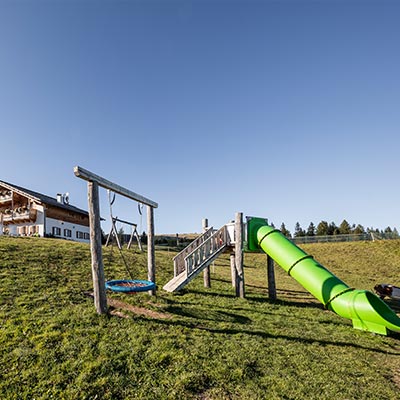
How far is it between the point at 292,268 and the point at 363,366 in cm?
392

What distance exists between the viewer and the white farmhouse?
2980 centimetres

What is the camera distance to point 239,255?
36.8ft

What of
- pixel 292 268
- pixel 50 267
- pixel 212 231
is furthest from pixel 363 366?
pixel 50 267

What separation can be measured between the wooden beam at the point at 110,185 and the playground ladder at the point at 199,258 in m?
2.65

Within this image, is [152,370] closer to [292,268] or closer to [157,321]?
[157,321]

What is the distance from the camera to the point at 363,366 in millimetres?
5914

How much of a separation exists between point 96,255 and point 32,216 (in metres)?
27.1

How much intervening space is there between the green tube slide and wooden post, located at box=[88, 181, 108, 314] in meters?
6.24

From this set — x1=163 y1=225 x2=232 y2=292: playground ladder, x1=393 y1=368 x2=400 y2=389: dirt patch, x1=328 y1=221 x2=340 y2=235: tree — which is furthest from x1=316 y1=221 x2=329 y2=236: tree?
x1=393 y1=368 x2=400 y2=389: dirt patch

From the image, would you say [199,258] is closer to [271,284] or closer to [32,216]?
[271,284]

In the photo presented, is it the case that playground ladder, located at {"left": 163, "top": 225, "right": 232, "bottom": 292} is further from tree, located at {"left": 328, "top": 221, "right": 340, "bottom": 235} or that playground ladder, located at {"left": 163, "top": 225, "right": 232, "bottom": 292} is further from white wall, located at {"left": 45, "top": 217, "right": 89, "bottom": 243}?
tree, located at {"left": 328, "top": 221, "right": 340, "bottom": 235}

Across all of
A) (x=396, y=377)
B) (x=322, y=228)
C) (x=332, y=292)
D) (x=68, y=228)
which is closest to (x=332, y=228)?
(x=322, y=228)

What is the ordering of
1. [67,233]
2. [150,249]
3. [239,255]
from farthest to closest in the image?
[67,233] → [239,255] → [150,249]

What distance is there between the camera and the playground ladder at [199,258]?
1098 centimetres
